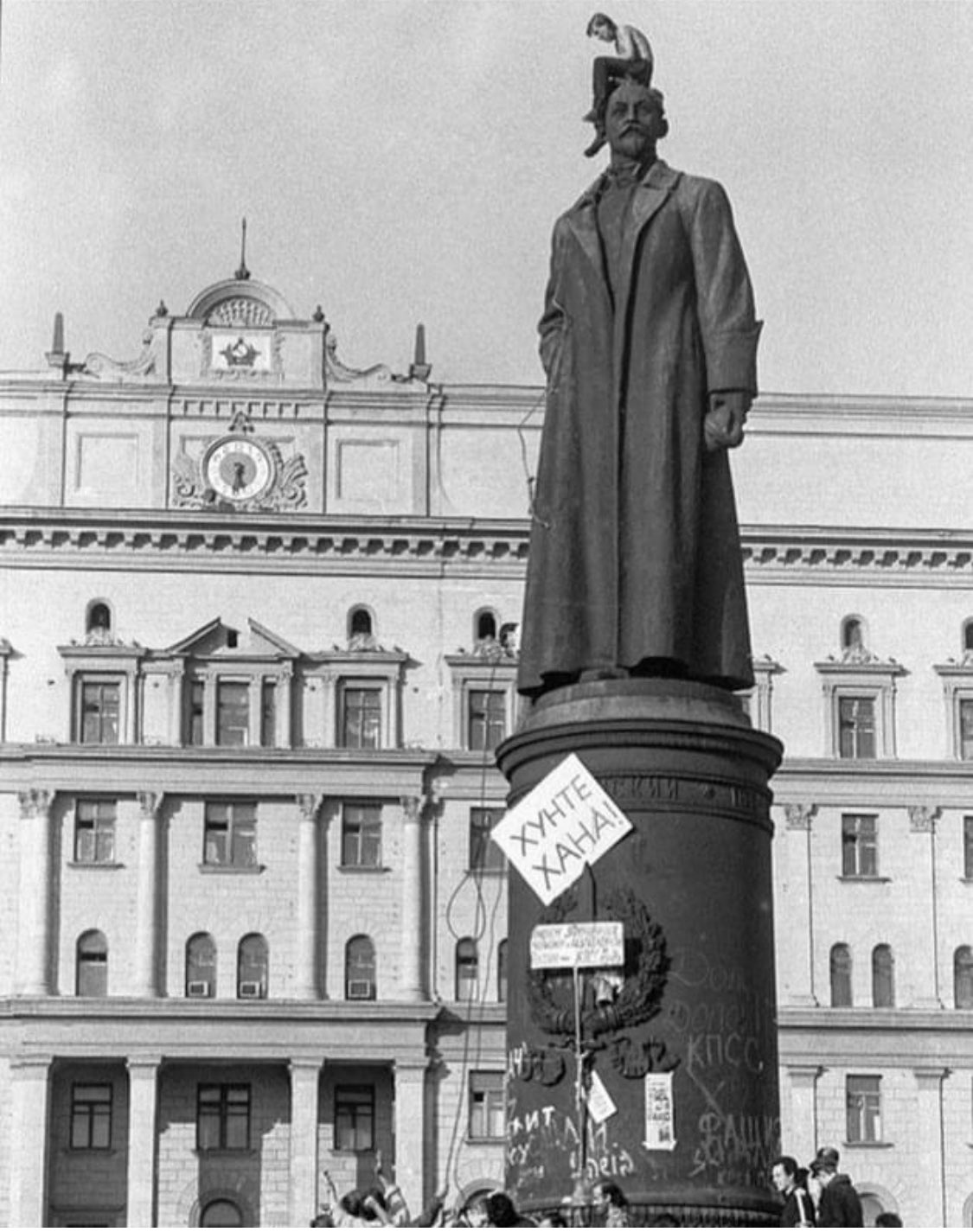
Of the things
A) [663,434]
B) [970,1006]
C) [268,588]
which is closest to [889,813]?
[970,1006]

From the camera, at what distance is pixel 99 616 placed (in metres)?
58.0

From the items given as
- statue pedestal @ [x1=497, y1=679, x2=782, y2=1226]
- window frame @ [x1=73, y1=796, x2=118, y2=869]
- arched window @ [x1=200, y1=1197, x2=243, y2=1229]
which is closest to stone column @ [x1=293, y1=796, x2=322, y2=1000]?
window frame @ [x1=73, y1=796, x2=118, y2=869]

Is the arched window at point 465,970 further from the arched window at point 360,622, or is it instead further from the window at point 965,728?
the window at point 965,728

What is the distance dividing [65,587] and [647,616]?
1860 inches

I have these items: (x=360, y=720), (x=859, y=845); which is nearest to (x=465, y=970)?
(x=360, y=720)

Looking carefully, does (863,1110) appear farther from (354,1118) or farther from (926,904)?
(354,1118)

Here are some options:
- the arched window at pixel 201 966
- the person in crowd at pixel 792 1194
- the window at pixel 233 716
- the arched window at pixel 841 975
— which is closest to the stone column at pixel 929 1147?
the arched window at pixel 841 975

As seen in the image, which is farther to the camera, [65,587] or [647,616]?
[65,587]

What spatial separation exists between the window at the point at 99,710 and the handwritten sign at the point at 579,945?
4647 cm

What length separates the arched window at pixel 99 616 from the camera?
57906 mm

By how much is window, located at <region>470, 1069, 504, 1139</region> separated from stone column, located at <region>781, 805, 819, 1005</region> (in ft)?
19.7

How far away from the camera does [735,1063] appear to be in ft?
36.1

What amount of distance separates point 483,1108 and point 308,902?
518cm

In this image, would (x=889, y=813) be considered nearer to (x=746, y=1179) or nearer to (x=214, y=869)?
(x=214, y=869)
